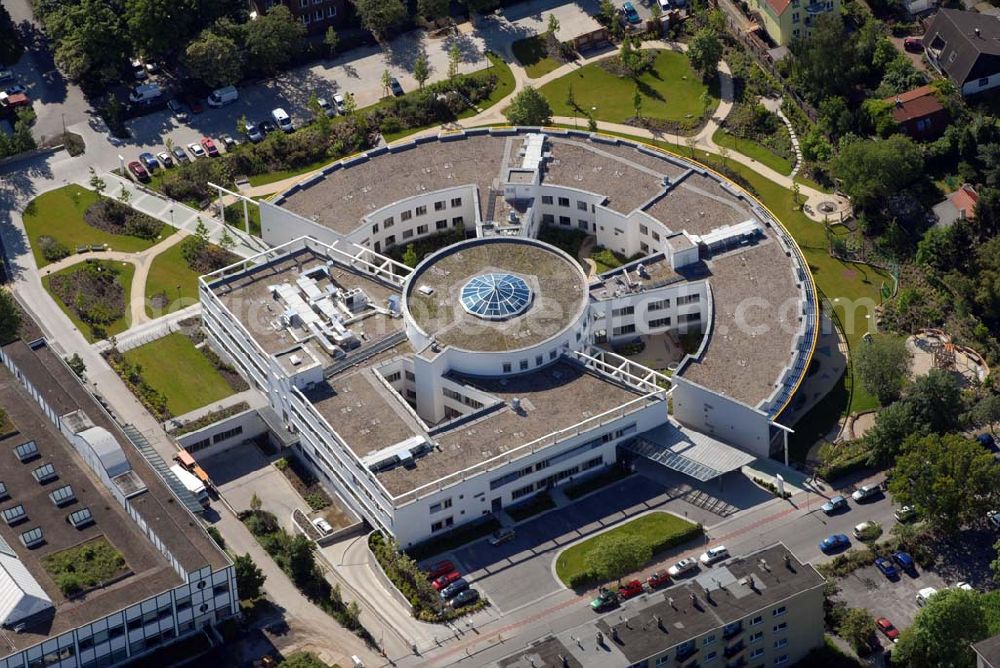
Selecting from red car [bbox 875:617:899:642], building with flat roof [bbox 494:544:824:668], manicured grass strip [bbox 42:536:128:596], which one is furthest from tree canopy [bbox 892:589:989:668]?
manicured grass strip [bbox 42:536:128:596]

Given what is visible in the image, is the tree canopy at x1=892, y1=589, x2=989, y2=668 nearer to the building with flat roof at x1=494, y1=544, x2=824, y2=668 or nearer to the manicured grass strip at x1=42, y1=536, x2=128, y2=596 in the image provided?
the building with flat roof at x1=494, y1=544, x2=824, y2=668

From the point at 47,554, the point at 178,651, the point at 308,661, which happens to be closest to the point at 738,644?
the point at 308,661

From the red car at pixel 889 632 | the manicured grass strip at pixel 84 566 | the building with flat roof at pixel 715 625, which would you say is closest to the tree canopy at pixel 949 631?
the red car at pixel 889 632

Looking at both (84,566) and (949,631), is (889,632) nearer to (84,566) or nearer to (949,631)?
(949,631)

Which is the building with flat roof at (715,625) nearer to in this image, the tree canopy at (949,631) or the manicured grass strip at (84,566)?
the tree canopy at (949,631)

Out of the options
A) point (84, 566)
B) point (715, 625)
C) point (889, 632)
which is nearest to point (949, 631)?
point (889, 632)

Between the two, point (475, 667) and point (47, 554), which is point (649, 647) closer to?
point (475, 667)

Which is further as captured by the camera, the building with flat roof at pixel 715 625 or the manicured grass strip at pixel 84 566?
the manicured grass strip at pixel 84 566
